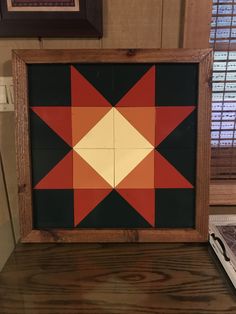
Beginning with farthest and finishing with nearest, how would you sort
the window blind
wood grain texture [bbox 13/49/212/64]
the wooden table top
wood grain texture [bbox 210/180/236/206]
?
wood grain texture [bbox 210/180/236/206]
the window blind
wood grain texture [bbox 13/49/212/64]
the wooden table top

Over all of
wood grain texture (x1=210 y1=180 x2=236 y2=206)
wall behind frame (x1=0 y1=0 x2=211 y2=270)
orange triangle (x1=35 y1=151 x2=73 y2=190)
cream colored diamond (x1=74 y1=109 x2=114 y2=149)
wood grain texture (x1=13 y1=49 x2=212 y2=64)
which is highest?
wall behind frame (x1=0 y1=0 x2=211 y2=270)

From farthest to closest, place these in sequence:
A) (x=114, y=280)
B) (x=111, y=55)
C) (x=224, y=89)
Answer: (x=224, y=89) < (x=111, y=55) < (x=114, y=280)

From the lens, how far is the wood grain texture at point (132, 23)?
876 millimetres

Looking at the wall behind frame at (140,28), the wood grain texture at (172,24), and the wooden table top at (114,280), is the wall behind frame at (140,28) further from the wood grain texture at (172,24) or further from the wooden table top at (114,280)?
the wooden table top at (114,280)

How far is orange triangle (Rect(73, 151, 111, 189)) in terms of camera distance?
0.85m

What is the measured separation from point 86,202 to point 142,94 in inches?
13.6

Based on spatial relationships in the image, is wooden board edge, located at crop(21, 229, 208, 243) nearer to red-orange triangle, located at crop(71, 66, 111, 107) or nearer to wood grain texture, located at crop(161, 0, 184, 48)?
red-orange triangle, located at crop(71, 66, 111, 107)

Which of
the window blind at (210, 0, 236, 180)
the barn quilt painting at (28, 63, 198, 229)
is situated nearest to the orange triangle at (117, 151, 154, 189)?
the barn quilt painting at (28, 63, 198, 229)

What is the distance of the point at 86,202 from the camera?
0.85 metres

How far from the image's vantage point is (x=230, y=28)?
36.8 inches

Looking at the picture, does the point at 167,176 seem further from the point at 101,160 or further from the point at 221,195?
the point at 221,195

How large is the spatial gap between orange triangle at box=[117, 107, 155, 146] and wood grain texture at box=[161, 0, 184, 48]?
0.23 meters

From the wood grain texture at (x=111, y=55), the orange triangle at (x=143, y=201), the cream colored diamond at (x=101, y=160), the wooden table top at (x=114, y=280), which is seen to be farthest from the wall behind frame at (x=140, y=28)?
the wooden table top at (x=114, y=280)

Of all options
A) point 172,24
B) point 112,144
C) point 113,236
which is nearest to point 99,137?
point 112,144
